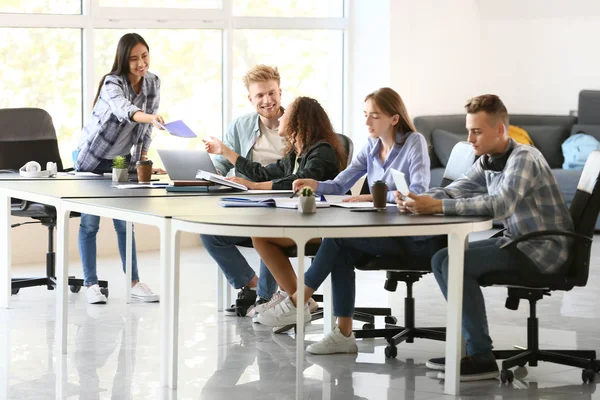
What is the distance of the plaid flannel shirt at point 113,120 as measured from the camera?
534 cm

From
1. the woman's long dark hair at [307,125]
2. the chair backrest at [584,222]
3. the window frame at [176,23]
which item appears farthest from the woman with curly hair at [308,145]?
the window frame at [176,23]

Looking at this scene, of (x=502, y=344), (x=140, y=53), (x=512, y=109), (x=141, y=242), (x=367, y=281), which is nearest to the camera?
(x=502, y=344)

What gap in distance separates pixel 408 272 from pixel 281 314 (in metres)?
0.76

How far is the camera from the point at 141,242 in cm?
747

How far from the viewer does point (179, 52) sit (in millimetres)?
7699

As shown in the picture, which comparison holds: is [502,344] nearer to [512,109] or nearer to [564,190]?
[564,190]

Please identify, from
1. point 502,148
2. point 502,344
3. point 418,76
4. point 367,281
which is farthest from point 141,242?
point 502,148

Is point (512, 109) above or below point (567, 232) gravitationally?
above

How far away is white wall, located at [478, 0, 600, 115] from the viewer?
8945mm

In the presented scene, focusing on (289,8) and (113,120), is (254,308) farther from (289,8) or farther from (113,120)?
(289,8)

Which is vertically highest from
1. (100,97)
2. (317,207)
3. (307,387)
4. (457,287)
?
(100,97)

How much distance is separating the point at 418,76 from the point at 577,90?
148cm

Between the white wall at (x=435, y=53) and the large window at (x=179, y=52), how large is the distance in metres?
0.47

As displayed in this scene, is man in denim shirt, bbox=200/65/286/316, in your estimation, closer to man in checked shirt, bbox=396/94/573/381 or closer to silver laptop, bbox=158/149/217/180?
silver laptop, bbox=158/149/217/180
